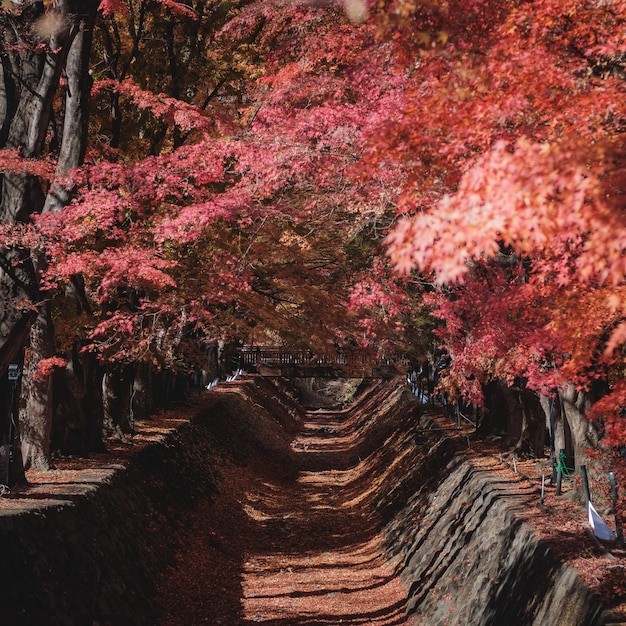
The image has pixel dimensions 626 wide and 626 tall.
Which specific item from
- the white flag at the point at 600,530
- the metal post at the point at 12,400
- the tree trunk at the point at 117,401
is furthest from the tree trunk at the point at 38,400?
the white flag at the point at 600,530

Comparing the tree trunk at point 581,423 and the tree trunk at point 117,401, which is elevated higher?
the tree trunk at point 581,423

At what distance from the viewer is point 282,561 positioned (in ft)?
65.7

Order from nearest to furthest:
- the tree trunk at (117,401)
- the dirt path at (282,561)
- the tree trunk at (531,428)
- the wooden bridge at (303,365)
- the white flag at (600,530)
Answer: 1. the white flag at (600,530)
2. the dirt path at (282,561)
3. the tree trunk at (531,428)
4. the tree trunk at (117,401)
5. the wooden bridge at (303,365)

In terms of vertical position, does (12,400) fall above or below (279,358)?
above

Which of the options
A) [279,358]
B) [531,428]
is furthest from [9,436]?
[279,358]

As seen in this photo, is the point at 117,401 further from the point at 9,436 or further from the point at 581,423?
the point at 581,423

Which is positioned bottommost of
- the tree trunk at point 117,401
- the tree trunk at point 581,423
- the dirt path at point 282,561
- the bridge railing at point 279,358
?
the dirt path at point 282,561

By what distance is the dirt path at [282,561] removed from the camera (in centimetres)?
1595

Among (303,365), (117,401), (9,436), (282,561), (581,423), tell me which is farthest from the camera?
(303,365)

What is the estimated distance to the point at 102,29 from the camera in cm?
1964

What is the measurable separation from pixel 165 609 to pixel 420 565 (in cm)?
528

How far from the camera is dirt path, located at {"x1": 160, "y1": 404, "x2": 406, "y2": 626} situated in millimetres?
15945

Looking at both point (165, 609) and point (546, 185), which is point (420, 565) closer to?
point (165, 609)

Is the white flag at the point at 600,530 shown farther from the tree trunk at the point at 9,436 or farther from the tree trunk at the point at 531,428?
the tree trunk at the point at 9,436
